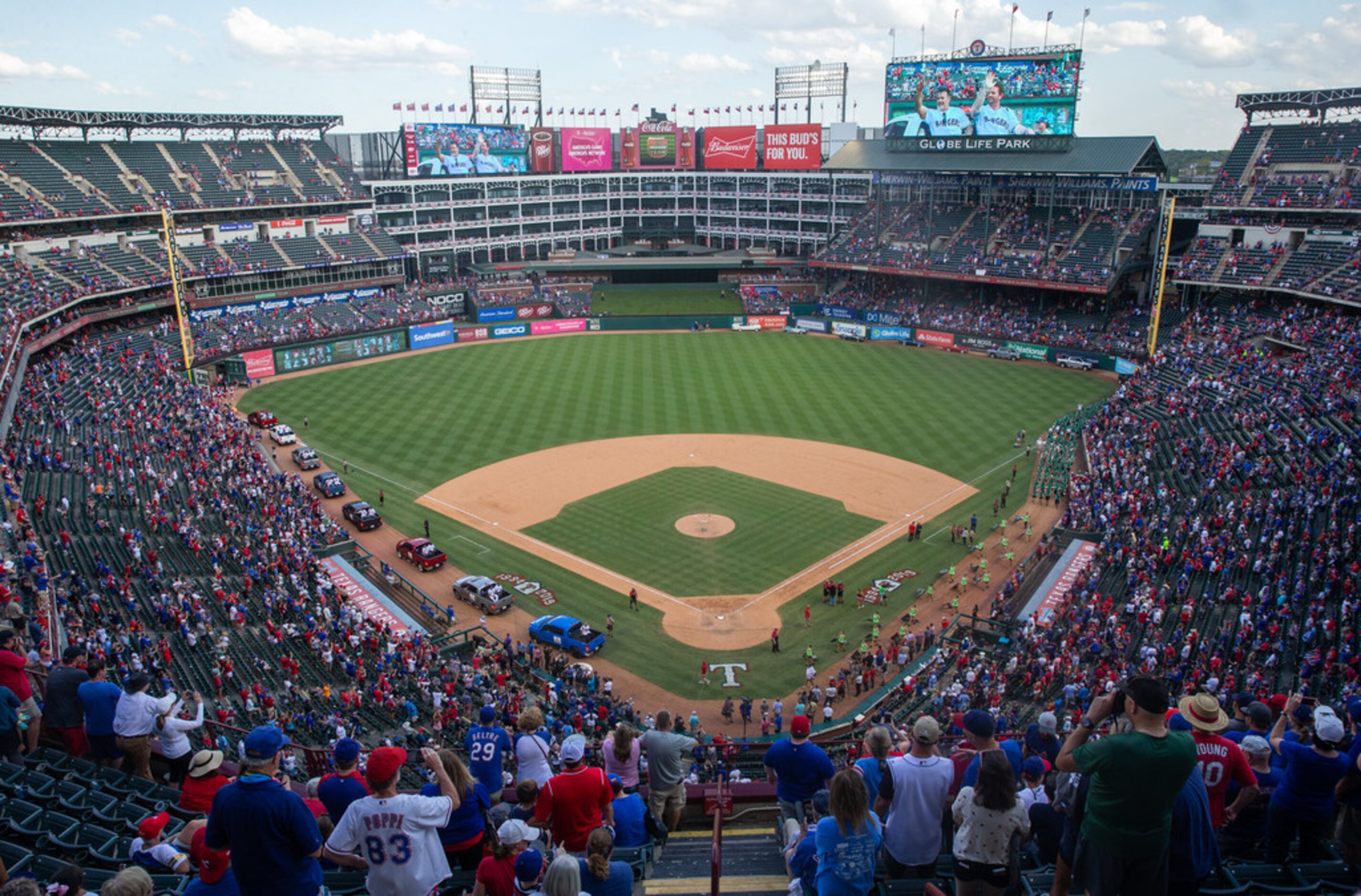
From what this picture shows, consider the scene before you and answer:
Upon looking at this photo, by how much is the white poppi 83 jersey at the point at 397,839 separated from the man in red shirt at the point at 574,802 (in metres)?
1.21

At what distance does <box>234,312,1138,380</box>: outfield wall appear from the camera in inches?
2297

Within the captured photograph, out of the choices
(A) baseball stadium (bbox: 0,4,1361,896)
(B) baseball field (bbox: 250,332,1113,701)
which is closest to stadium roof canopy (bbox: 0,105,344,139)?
(A) baseball stadium (bbox: 0,4,1361,896)

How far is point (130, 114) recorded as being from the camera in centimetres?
6303

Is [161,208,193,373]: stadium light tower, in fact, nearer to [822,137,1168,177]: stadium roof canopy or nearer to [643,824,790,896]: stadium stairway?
[822,137,1168,177]: stadium roof canopy

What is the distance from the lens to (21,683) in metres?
10.4

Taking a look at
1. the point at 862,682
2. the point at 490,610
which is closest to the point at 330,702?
the point at 490,610

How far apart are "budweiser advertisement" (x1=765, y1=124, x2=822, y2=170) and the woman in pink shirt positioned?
80529mm

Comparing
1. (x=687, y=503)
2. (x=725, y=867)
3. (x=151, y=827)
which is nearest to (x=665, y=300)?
(x=687, y=503)

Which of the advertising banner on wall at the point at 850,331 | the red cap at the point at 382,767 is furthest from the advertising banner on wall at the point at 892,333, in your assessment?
the red cap at the point at 382,767

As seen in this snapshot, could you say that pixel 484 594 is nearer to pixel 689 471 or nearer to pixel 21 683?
pixel 689 471

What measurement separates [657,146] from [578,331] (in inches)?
1091

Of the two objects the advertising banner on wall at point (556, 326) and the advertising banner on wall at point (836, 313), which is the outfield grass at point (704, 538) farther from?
the advertising banner on wall at point (836, 313)

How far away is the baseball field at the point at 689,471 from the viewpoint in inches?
1137

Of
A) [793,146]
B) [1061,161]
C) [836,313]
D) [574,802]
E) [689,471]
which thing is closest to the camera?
[574,802]
